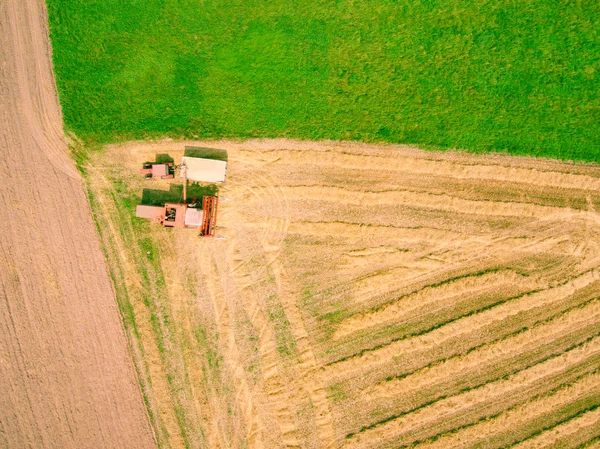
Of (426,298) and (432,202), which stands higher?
(432,202)

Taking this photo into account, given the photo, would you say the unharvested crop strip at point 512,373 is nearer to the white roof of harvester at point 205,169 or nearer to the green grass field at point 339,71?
the green grass field at point 339,71

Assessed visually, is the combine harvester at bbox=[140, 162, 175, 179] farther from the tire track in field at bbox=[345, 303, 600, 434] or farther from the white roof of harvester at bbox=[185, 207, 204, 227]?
the tire track in field at bbox=[345, 303, 600, 434]

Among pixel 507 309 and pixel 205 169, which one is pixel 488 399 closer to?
pixel 507 309

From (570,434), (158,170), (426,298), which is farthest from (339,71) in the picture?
(570,434)

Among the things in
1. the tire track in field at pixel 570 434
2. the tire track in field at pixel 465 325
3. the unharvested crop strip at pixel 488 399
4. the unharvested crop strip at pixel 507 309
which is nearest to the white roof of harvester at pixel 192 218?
the tire track in field at pixel 465 325

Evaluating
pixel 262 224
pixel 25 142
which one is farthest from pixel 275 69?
pixel 25 142

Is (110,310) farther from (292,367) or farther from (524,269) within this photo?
(524,269)
